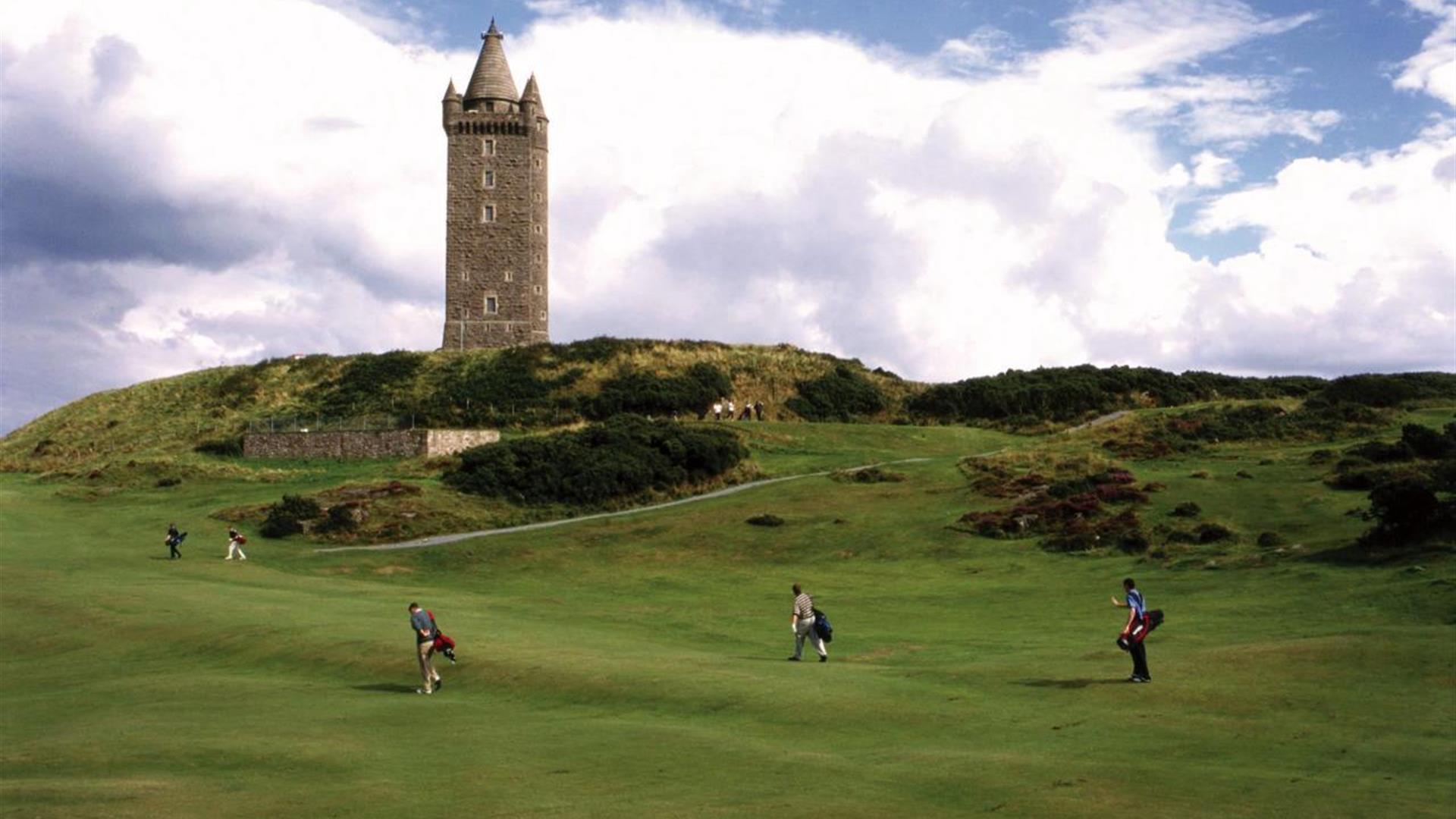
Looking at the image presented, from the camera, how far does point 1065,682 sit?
2555 cm

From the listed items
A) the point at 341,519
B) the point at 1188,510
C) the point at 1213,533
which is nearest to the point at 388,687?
the point at 1213,533

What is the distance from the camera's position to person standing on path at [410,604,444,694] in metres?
26.6

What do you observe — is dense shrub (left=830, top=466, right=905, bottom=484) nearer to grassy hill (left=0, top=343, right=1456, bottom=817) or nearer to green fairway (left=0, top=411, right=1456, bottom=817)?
grassy hill (left=0, top=343, right=1456, bottom=817)

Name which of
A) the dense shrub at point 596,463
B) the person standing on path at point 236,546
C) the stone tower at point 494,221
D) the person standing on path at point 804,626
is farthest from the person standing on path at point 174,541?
the stone tower at point 494,221

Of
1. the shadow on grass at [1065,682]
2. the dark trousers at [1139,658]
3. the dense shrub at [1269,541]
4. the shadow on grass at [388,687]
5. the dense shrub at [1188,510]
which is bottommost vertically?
the shadow on grass at [388,687]

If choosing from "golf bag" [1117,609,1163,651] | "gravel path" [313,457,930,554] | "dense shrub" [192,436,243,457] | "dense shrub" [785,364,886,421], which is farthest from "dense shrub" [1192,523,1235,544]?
"dense shrub" [192,436,243,457]

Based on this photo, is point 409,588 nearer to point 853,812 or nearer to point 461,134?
point 853,812

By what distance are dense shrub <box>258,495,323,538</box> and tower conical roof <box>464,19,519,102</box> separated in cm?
6629

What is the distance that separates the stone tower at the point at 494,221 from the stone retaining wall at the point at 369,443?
3175 cm

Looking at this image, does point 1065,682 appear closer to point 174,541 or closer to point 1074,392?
point 174,541

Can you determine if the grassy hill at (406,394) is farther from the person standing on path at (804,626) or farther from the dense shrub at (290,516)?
the person standing on path at (804,626)

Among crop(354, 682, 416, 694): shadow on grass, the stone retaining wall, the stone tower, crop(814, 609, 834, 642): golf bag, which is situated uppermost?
the stone tower

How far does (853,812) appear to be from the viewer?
16094 mm

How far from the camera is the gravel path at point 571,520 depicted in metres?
56.9
